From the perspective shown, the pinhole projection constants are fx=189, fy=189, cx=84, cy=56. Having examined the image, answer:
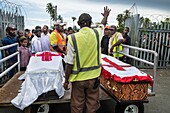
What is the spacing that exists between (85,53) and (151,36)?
663 centimetres

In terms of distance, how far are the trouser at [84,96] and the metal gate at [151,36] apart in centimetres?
607

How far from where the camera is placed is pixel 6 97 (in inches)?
132

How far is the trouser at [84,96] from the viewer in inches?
114

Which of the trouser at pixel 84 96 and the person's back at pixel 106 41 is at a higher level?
the person's back at pixel 106 41

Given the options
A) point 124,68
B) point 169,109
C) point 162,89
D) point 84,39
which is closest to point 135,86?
point 124,68

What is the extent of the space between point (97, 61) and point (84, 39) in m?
0.44

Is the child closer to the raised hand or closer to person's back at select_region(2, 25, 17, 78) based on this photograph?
person's back at select_region(2, 25, 17, 78)

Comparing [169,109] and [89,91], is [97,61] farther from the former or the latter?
[169,109]

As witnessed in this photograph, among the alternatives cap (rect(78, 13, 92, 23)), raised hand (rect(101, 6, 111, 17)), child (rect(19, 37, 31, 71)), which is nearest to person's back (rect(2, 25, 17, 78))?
child (rect(19, 37, 31, 71))

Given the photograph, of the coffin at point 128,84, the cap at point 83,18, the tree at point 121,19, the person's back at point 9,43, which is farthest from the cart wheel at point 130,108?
the tree at point 121,19

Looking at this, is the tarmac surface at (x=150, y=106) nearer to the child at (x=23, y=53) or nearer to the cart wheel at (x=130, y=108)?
the cart wheel at (x=130, y=108)

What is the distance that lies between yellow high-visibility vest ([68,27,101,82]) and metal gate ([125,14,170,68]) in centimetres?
607

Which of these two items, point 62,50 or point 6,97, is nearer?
point 6,97

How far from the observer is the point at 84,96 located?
3012mm
